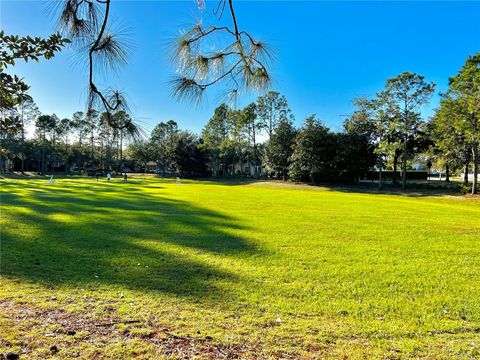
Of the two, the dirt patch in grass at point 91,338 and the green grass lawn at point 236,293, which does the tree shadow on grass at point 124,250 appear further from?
the dirt patch in grass at point 91,338

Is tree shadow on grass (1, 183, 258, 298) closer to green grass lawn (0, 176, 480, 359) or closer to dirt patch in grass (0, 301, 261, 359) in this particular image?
green grass lawn (0, 176, 480, 359)

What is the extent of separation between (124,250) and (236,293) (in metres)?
3.21

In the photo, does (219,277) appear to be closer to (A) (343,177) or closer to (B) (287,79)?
(B) (287,79)

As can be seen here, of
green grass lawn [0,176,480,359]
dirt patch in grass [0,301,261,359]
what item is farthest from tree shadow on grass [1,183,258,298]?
dirt patch in grass [0,301,261,359]

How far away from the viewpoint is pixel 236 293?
415 cm

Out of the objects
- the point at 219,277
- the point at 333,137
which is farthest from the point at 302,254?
the point at 333,137

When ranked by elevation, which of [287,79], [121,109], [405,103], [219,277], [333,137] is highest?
[405,103]

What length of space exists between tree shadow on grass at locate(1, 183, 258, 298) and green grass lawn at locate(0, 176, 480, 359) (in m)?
0.04

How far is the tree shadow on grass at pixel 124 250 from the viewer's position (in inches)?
180

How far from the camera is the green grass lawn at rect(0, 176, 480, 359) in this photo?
2850 mm

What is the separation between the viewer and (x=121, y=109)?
2.67 meters

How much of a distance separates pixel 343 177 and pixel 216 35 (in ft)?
114

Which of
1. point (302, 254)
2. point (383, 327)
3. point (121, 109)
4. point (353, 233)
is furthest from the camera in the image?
point (353, 233)

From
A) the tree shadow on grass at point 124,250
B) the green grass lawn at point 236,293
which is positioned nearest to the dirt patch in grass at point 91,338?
the green grass lawn at point 236,293
